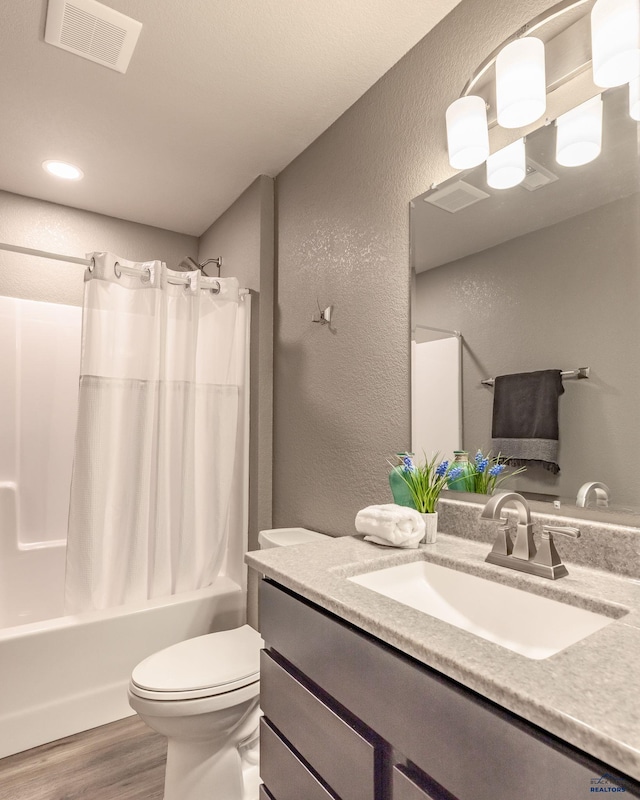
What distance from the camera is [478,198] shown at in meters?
1.38

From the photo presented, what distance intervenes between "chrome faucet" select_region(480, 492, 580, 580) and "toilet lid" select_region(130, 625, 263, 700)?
2.92ft

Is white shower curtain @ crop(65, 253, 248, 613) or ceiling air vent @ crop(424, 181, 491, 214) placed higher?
ceiling air vent @ crop(424, 181, 491, 214)

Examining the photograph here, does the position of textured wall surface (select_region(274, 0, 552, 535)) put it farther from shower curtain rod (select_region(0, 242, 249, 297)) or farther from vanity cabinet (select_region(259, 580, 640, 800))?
vanity cabinet (select_region(259, 580, 640, 800))

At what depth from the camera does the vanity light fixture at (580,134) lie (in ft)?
3.64

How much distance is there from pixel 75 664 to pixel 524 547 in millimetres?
1770

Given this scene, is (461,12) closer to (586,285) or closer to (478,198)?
(478,198)

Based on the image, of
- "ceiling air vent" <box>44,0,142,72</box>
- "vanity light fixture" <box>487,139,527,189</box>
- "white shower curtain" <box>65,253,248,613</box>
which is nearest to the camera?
"vanity light fixture" <box>487,139,527,189</box>

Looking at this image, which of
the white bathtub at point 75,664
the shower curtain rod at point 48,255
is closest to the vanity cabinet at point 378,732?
the white bathtub at point 75,664

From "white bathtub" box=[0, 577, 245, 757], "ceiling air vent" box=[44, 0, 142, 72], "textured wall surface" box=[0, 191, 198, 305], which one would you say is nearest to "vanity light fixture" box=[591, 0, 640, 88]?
"ceiling air vent" box=[44, 0, 142, 72]

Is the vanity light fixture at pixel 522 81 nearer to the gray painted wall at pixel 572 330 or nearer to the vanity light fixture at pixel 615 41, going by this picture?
the vanity light fixture at pixel 615 41

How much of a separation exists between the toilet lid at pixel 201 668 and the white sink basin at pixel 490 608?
674 millimetres

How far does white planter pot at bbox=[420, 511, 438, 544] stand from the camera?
51.1 inches

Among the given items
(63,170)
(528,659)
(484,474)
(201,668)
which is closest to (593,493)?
(484,474)

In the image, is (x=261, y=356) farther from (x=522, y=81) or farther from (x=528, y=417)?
(x=522, y=81)
